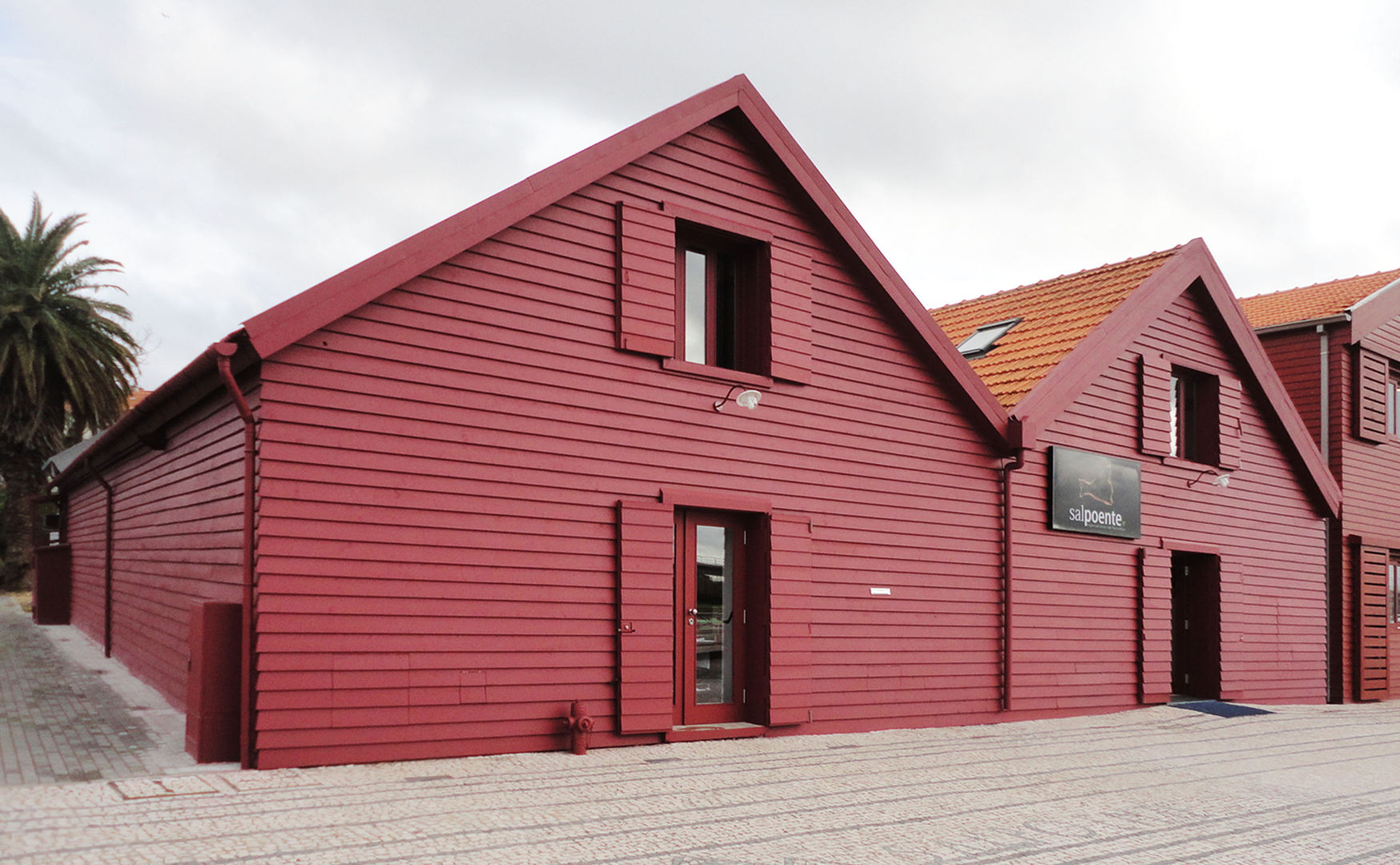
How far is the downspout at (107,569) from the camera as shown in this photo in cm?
1519

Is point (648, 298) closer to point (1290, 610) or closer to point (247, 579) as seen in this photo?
point (247, 579)

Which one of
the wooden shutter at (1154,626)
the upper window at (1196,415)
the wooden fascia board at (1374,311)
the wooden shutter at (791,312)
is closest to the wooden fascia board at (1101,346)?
the upper window at (1196,415)

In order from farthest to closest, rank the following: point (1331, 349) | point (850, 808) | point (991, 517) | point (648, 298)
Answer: point (1331, 349)
point (991, 517)
point (648, 298)
point (850, 808)

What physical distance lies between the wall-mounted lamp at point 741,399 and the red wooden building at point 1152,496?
153 inches

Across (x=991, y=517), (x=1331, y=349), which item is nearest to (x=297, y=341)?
(x=991, y=517)

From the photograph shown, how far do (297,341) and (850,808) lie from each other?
5.20 m

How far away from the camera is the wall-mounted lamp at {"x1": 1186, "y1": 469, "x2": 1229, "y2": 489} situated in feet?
51.6

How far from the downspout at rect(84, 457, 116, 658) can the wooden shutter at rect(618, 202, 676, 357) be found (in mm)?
9542

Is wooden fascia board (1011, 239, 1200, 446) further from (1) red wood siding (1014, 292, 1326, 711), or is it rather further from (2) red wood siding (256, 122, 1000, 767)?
(2) red wood siding (256, 122, 1000, 767)

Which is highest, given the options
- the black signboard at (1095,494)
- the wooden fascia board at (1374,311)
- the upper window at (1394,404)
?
the wooden fascia board at (1374,311)

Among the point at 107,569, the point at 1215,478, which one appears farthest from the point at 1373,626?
the point at 107,569

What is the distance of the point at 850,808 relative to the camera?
776cm

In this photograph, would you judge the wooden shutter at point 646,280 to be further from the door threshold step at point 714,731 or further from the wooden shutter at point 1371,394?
the wooden shutter at point 1371,394

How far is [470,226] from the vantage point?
8922 mm
